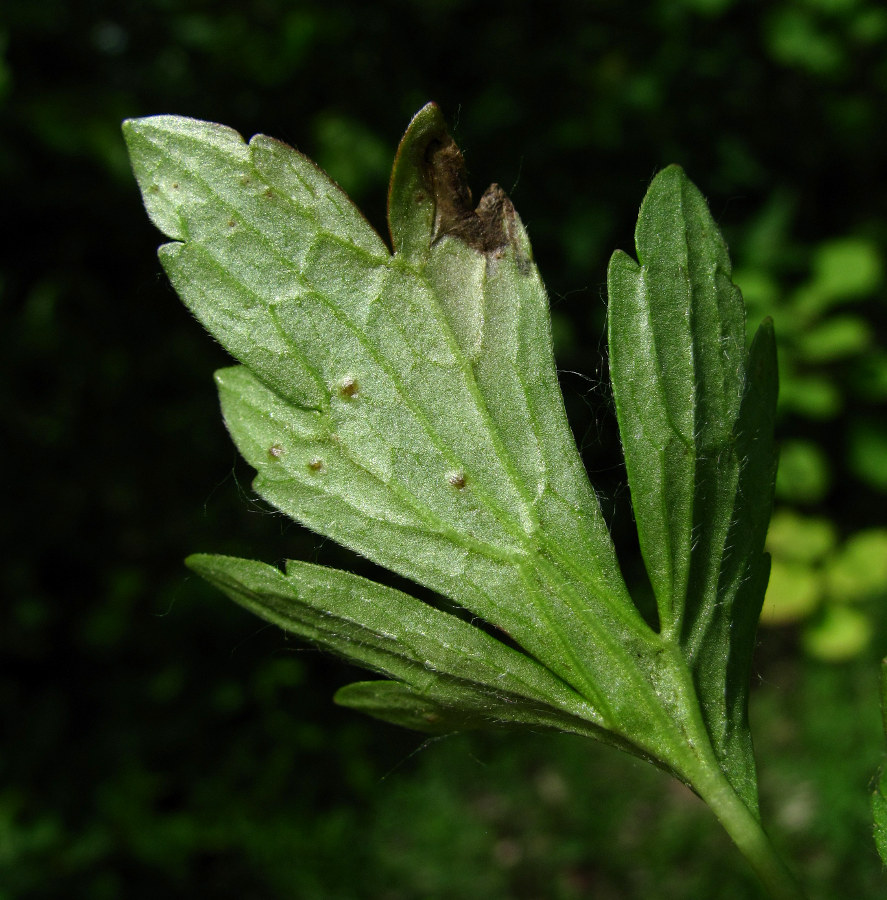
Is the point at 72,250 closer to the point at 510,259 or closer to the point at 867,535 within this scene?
the point at 510,259

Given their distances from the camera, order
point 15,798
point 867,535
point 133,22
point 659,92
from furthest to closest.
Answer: point 867,535
point 659,92
point 133,22
point 15,798

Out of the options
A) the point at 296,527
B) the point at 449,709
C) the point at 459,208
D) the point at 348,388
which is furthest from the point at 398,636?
the point at 296,527

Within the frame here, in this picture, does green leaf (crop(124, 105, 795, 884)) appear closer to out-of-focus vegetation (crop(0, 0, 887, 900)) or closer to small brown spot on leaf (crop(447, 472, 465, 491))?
small brown spot on leaf (crop(447, 472, 465, 491))

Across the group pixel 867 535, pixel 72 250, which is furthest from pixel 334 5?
pixel 867 535

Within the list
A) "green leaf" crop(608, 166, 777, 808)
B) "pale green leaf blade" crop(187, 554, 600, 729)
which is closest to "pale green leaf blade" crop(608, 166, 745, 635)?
"green leaf" crop(608, 166, 777, 808)

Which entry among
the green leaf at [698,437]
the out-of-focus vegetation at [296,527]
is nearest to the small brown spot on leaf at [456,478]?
the green leaf at [698,437]

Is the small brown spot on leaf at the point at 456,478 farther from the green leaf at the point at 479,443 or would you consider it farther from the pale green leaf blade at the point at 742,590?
the pale green leaf blade at the point at 742,590

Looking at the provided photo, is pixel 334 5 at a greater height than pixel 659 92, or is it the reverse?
pixel 334 5
